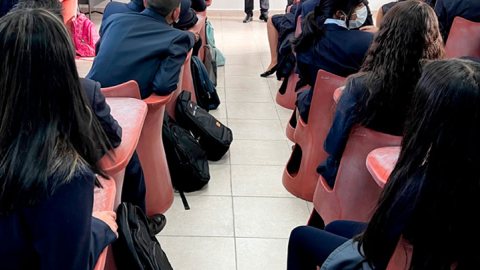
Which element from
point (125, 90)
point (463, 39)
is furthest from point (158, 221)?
point (463, 39)

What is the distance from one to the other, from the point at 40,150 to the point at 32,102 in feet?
0.34

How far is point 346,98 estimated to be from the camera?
1.92 m

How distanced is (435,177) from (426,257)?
187mm

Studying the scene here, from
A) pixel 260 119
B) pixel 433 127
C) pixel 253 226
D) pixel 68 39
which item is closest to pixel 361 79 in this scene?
pixel 433 127

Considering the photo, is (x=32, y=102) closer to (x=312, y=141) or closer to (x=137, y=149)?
(x=137, y=149)

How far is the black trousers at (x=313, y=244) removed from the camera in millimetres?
1455

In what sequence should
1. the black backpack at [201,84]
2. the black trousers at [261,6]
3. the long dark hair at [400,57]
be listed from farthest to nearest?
the black trousers at [261,6]
the black backpack at [201,84]
the long dark hair at [400,57]

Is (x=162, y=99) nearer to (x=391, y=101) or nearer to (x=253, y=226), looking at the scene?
(x=253, y=226)

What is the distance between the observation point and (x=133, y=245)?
1665 millimetres

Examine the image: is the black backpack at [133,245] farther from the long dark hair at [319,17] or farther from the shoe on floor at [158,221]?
the long dark hair at [319,17]

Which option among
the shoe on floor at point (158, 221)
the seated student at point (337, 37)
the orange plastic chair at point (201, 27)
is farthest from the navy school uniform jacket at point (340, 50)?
the orange plastic chair at point (201, 27)

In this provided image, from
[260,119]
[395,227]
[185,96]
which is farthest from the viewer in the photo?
[260,119]

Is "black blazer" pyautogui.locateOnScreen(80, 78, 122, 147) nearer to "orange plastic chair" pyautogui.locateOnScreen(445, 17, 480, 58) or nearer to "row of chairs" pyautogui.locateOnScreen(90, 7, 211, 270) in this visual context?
"row of chairs" pyautogui.locateOnScreen(90, 7, 211, 270)

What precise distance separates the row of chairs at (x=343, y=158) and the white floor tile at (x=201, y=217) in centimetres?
45
